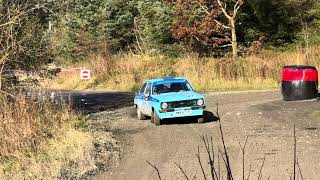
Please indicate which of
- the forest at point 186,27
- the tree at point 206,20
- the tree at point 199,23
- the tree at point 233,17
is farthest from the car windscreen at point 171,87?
the tree at point 199,23

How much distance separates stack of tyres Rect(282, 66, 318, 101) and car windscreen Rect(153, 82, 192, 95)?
582cm

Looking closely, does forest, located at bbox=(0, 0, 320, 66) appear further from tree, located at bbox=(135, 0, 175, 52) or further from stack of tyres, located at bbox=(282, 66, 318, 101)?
stack of tyres, located at bbox=(282, 66, 318, 101)

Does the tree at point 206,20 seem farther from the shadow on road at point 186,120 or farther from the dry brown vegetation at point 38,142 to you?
the dry brown vegetation at point 38,142

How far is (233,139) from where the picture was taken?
45.2 feet

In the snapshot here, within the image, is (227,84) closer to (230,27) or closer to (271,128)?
(230,27)

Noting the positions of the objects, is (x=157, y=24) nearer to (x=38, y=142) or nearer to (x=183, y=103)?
(x=183, y=103)

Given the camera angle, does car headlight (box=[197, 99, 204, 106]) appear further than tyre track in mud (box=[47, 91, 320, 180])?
Yes

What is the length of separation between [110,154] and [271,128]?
4.93m

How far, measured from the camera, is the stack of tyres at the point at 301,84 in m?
22.2

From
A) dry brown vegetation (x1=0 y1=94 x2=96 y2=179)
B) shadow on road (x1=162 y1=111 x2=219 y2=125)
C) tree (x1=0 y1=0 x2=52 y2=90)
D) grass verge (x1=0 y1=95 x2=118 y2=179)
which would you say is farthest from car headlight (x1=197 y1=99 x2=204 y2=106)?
tree (x1=0 y1=0 x2=52 y2=90)

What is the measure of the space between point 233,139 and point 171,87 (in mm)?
4961

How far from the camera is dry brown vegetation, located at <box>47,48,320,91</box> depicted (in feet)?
110

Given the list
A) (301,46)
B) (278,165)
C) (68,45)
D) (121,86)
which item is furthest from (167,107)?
(68,45)

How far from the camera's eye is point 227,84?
3338cm
